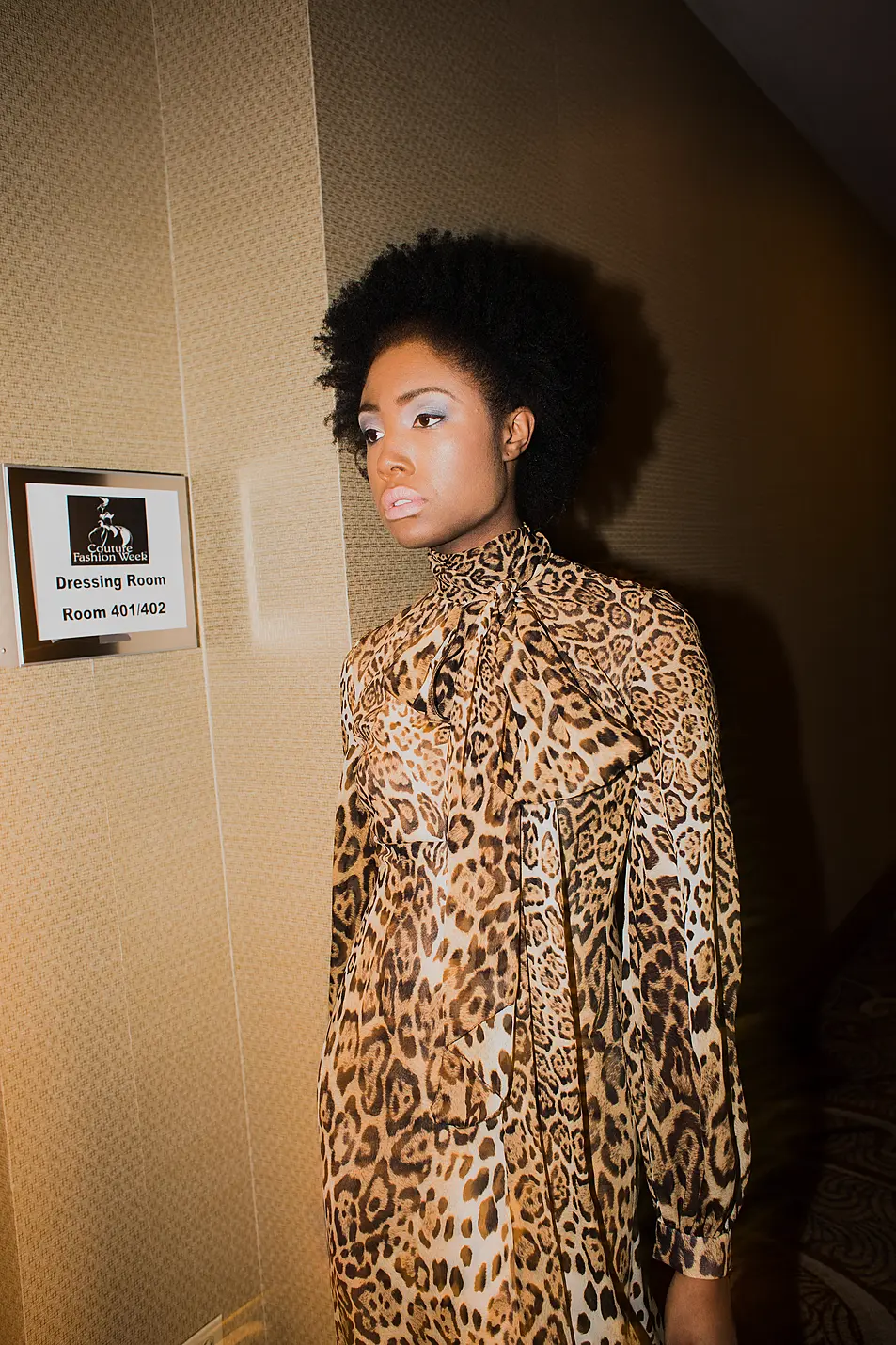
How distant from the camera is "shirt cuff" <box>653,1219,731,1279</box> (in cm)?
100

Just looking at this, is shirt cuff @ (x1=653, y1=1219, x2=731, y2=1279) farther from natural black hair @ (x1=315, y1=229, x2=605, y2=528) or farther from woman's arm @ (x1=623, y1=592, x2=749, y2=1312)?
natural black hair @ (x1=315, y1=229, x2=605, y2=528)

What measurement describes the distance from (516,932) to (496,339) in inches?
25.7

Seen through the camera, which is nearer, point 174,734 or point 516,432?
point 516,432

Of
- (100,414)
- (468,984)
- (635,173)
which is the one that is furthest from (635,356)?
(468,984)

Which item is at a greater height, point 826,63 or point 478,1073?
point 826,63

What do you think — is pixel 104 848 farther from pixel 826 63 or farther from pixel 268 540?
pixel 826 63

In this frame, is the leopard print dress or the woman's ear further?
the woman's ear

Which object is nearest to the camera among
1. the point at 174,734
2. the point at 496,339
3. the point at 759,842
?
the point at 496,339

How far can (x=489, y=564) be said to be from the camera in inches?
42.6

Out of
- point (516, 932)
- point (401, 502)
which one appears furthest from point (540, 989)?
point (401, 502)

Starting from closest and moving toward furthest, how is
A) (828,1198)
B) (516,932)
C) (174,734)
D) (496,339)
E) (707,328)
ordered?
(516,932) < (496,339) < (174,734) < (828,1198) < (707,328)

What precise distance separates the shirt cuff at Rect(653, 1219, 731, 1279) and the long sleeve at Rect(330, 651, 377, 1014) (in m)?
0.46

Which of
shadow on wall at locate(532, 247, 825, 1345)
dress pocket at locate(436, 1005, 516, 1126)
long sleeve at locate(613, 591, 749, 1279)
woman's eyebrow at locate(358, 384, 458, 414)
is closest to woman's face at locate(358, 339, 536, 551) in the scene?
woman's eyebrow at locate(358, 384, 458, 414)

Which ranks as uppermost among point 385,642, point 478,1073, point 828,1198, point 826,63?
point 826,63
